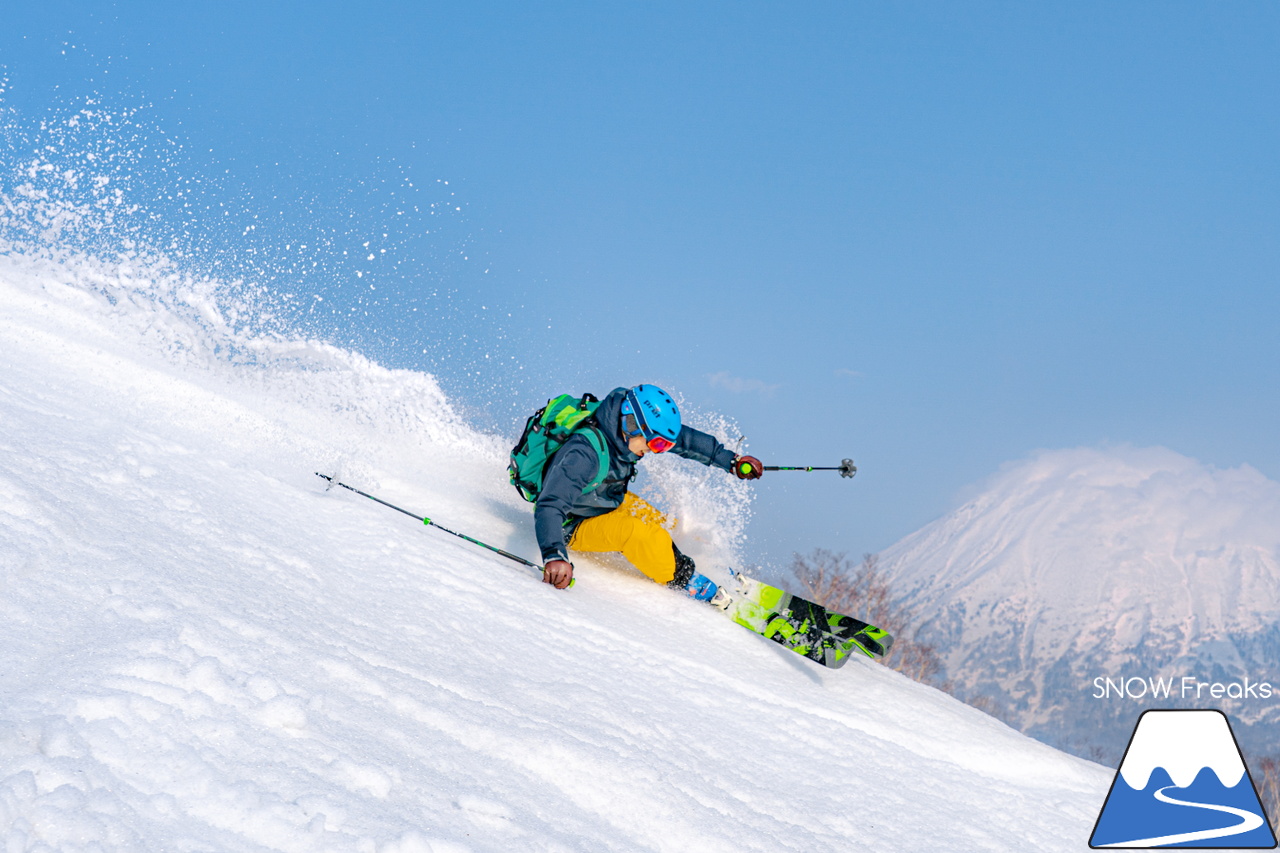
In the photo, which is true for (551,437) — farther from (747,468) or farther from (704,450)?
(747,468)

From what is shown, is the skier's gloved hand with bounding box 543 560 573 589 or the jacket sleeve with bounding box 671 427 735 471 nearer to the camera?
the skier's gloved hand with bounding box 543 560 573 589

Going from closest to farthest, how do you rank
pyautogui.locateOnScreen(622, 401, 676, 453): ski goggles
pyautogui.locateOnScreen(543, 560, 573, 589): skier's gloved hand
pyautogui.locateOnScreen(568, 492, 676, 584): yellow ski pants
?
pyautogui.locateOnScreen(543, 560, 573, 589): skier's gloved hand
pyautogui.locateOnScreen(622, 401, 676, 453): ski goggles
pyautogui.locateOnScreen(568, 492, 676, 584): yellow ski pants

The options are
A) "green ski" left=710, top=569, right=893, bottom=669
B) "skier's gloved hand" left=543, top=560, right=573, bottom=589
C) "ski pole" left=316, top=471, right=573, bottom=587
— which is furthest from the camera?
"green ski" left=710, top=569, right=893, bottom=669

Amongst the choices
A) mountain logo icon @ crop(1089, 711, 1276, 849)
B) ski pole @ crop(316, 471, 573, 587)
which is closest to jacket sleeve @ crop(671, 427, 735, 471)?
ski pole @ crop(316, 471, 573, 587)

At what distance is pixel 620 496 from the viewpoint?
5953 millimetres

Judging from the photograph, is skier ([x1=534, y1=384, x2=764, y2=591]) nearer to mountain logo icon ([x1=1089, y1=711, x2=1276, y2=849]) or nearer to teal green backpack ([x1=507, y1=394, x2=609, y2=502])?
teal green backpack ([x1=507, y1=394, x2=609, y2=502])

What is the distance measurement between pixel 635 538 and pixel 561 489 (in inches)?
30.1

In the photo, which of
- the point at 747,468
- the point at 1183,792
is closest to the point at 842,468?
the point at 747,468

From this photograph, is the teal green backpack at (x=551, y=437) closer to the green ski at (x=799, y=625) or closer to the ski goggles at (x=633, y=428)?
the ski goggles at (x=633, y=428)

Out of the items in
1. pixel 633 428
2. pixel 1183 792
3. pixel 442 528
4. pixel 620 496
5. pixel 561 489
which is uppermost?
pixel 633 428

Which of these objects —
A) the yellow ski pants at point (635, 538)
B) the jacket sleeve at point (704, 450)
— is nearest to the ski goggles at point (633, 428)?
the yellow ski pants at point (635, 538)

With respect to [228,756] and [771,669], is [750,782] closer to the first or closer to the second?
[771,669]

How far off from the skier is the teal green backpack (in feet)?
0.17

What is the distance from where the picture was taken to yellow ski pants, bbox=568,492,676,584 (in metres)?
5.81
